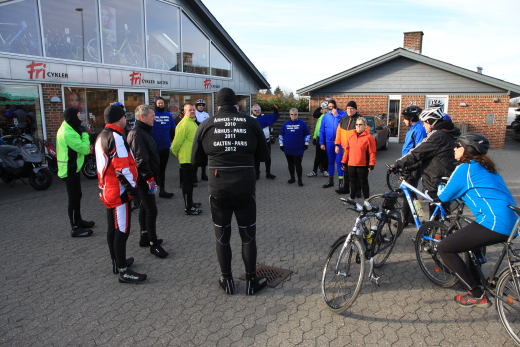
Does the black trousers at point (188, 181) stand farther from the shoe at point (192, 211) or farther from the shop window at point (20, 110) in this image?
the shop window at point (20, 110)

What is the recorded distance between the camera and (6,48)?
926cm

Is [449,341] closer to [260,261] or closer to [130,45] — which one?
[260,261]

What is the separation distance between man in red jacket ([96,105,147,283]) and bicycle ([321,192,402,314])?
2.14 m

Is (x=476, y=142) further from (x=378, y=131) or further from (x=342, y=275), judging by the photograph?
(x=378, y=131)

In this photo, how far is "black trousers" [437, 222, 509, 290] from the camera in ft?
9.86

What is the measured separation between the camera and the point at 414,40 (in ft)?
63.8

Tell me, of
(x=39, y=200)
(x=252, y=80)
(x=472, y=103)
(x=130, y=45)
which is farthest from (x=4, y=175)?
(x=472, y=103)

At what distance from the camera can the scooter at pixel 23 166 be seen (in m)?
7.85

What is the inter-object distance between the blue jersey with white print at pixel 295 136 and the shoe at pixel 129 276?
17.8 feet

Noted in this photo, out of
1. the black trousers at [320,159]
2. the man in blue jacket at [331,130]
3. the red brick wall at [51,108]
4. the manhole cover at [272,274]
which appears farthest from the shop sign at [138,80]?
the manhole cover at [272,274]

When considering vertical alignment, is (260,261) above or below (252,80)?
below

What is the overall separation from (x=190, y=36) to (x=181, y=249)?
1190 centimetres

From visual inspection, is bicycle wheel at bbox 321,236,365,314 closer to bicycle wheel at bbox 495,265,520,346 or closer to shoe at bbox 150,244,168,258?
bicycle wheel at bbox 495,265,520,346

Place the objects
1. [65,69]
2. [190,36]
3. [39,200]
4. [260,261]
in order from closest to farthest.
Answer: [260,261]
[39,200]
[65,69]
[190,36]
